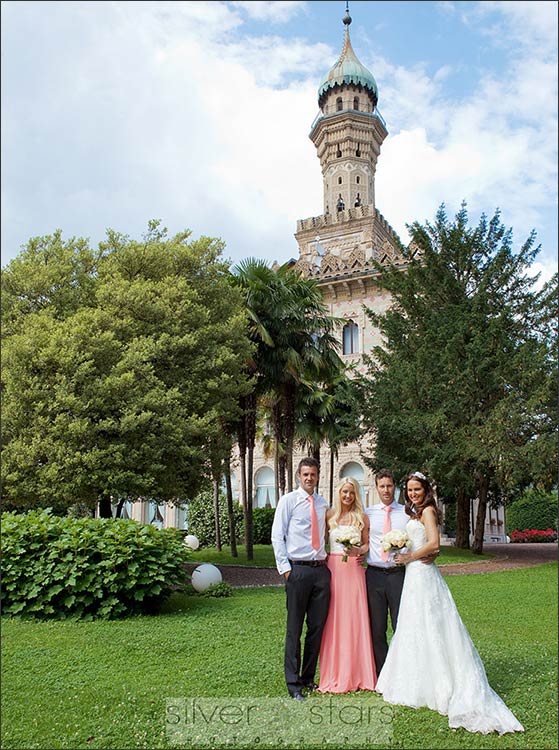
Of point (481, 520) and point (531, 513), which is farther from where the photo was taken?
point (531, 513)

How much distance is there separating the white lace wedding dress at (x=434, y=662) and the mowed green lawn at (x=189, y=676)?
14 centimetres

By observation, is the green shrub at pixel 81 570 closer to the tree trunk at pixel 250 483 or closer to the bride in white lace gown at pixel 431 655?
the bride in white lace gown at pixel 431 655

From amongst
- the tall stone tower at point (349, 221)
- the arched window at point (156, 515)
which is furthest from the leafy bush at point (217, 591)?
the arched window at point (156, 515)

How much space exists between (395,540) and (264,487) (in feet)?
101

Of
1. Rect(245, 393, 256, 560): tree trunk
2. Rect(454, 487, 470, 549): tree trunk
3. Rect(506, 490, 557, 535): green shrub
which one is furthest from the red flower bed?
Rect(245, 393, 256, 560): tree trunk

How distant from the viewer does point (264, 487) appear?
119 ft

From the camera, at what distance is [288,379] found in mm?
19906

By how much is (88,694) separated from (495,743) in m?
3.70

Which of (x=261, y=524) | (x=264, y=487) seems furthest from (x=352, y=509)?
(x=264, y=487)

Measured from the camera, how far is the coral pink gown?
6.05 metres

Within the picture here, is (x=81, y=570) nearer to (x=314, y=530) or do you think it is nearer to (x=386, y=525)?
(x=314, y=530)

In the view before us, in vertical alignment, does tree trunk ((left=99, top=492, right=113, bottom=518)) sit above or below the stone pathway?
above

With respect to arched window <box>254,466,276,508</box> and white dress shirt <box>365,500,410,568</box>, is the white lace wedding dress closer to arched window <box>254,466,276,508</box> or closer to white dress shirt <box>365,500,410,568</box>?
white dress shirt <box>365,500,410,568</box>

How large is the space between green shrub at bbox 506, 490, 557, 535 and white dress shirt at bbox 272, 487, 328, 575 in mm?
33607
